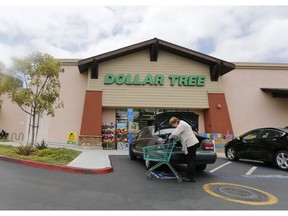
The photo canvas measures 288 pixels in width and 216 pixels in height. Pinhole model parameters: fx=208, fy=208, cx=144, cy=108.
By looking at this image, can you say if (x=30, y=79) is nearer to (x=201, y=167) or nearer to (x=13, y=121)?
(x=13, y=121)

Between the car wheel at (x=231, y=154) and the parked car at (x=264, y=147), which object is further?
the car wheel at (x=231, y=154)

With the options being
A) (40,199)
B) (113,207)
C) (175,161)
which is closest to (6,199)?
(40,199)

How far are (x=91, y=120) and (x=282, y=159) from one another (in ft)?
33.6

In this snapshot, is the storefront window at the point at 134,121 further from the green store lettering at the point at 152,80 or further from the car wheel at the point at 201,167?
the car wheel at the point at 201,167

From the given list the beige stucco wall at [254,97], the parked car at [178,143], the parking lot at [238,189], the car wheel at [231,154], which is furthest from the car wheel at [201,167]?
the beige stucco wall at [254,97]

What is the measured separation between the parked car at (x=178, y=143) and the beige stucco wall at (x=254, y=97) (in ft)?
30.7

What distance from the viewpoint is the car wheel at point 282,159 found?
23.9ft

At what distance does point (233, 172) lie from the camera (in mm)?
6949

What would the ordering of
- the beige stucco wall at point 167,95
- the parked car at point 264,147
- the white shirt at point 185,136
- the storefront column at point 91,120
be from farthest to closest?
the beige stucco wall at point 167,95 → the storefront column at point 91,120 → the parked car at point 264,147 → the white shirt at point 185,136

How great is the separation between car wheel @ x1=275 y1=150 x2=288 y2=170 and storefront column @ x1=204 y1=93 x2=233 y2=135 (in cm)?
625

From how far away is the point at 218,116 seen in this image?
46.2 feet

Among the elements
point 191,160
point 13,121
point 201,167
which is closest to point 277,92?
point 201,167

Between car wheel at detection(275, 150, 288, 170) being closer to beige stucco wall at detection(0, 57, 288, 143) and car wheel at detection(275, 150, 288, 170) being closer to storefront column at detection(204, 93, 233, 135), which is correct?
storefront column at detection(204, 93, 233, 135)

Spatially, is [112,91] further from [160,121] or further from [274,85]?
[274,85]
